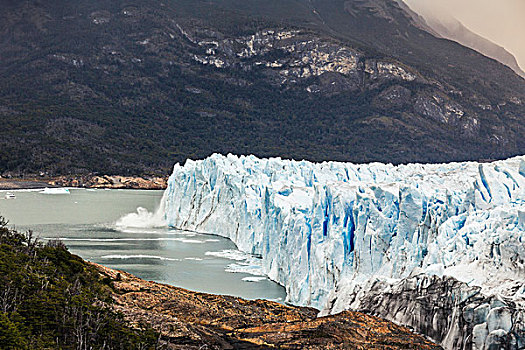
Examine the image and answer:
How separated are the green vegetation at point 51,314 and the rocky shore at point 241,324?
35.6 inches

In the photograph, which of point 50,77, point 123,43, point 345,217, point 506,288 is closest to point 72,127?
point 50,77

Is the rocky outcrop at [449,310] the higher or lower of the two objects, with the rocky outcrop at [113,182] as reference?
higher

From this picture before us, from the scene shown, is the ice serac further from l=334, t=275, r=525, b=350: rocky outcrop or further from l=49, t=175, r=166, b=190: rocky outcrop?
l=49, t=175, r=166, b=190: rocky outcrop

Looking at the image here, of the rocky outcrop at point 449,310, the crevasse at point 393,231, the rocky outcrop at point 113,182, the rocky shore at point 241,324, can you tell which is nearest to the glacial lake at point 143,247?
the crevasse at point 393,231

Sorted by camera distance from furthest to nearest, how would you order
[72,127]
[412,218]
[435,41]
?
[435,41]
[72,127]
[412,218]

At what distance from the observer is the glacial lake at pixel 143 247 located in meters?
26.0

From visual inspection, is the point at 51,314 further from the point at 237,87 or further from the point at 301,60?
the point at 301,60

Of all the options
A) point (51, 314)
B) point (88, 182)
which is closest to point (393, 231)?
point (51, 314)

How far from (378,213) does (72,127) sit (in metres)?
90.1

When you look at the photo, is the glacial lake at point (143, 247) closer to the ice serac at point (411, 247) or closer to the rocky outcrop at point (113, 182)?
the ice serac at point (411, 247)

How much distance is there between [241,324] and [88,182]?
239 ft

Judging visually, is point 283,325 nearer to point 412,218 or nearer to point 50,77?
→ point 412,218

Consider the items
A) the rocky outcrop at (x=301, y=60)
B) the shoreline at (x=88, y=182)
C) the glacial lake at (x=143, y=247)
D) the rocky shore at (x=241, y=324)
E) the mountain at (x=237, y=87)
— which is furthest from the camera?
the rocky outcrop at (x=301, y=60)

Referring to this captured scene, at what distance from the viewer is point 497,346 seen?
11367 mm
